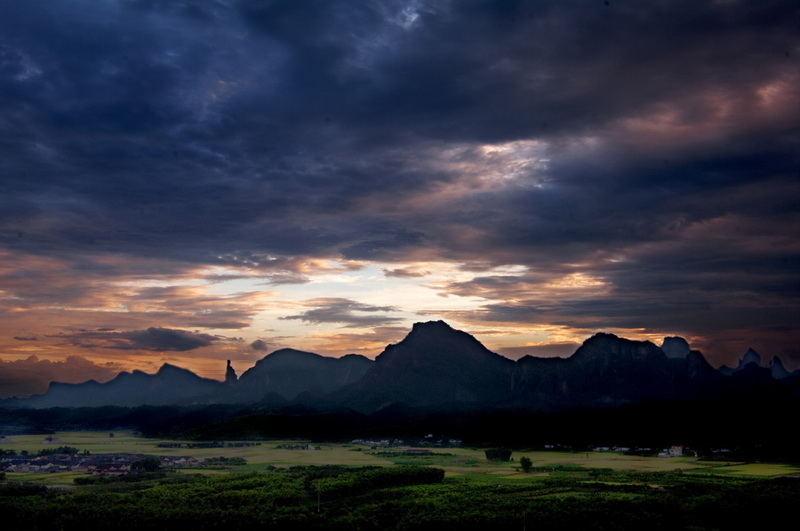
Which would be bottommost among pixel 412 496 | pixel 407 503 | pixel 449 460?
pixel 449 460

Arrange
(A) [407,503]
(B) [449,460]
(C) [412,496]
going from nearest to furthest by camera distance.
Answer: (A) [407,503]
(C) [412,496]
(B) [449,460]

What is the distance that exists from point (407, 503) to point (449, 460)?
→ 6886 centimetres

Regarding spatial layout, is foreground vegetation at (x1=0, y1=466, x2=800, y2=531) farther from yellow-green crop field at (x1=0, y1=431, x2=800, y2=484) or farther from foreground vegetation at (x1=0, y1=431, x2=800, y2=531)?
yellow-green crop field at (x1=0, y1=431, x2=800, y2=484)

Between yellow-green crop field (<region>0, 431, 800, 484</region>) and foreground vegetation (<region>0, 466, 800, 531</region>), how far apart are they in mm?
15840

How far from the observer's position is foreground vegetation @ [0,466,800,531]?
76250 millimetres

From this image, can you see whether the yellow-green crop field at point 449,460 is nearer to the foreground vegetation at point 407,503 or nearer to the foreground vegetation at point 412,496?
the foreground vegetation at point 412,496

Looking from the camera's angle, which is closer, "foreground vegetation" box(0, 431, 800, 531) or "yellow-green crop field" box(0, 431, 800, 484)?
"foreground vegetation" box(0, 431, 800, 531)

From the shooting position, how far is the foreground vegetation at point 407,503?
3002 inches

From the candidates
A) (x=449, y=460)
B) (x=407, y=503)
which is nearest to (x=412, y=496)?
(x=407, y=503)

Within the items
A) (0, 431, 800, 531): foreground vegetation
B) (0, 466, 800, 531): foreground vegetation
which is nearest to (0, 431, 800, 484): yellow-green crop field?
(0, 431, 800, 531): foreground vegetation

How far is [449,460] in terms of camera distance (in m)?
153

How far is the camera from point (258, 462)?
14600 cm

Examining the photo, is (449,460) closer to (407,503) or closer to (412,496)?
(412,496)

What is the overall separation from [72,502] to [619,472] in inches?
3777
